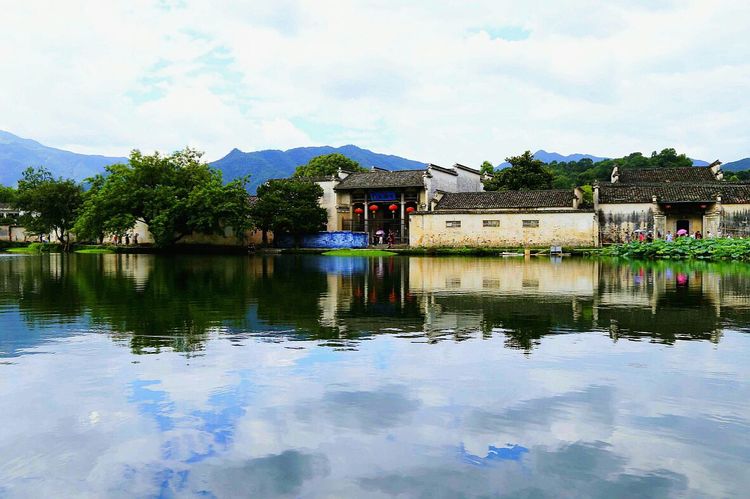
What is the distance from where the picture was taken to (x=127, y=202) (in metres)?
45.6

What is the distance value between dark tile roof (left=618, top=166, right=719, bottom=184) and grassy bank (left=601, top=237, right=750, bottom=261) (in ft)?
53.0

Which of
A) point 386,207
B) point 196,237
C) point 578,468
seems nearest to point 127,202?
point 196,237

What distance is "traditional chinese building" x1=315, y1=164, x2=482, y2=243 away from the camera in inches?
2052

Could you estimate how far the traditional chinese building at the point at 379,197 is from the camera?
5212 centimetres

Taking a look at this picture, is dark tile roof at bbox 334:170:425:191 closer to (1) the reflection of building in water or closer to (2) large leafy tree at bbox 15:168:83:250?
(2) large leafy tree at bbox 15:168:83:250

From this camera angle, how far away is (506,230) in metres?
44.5

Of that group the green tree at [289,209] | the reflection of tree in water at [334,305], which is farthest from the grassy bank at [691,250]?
the green tree at [289,209]

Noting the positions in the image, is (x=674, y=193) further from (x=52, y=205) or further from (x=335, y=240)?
(x=52, y=205)

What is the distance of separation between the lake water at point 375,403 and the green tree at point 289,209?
120 ft

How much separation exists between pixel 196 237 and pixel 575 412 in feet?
167

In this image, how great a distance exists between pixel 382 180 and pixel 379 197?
4.55 feet

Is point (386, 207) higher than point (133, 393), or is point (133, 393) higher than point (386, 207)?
point (386, 207)

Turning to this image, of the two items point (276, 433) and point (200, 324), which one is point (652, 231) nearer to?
point (200, 324)

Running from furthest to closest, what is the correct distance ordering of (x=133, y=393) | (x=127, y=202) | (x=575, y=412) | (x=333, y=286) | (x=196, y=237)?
1. (x=196, y=237)
2. (x=127, y=202)
3. (x=333, y=286)
4. (x=133, y=393)
5. (x=575, y=412)
